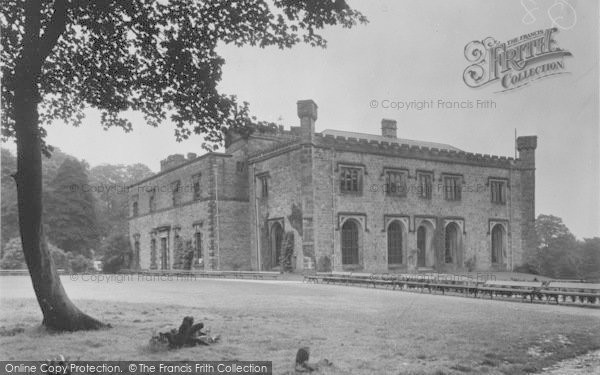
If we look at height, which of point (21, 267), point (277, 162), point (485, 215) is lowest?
point (21, 267)

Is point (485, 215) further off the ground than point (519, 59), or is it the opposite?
point (519, 59)

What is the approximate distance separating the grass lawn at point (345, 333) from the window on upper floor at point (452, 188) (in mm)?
18157

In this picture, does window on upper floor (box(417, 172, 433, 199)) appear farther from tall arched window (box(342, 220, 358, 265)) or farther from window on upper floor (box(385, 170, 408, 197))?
tall arched window (box(342, 220, 358, 265))

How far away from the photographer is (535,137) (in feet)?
115

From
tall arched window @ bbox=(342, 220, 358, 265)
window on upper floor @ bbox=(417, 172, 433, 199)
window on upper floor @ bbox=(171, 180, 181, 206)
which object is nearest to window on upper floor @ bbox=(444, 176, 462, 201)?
window on upper floor @ bbox=(417, 172, 433, 199)

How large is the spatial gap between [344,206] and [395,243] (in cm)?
443

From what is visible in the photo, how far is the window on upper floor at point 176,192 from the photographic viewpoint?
120ft

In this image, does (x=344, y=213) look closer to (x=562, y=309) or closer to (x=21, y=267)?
(x=562, y=309)

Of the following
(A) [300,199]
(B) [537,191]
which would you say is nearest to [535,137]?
(B) [537,191]

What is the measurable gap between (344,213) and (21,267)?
1933 cm

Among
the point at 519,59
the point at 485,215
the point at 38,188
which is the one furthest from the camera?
the point at 485,215

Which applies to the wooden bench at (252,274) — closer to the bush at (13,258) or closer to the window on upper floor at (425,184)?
the window on upper floor at (425,184)

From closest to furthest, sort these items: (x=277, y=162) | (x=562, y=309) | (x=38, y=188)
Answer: (x=38, y=188) → (x=562, y=309) → (x=277, y=162)

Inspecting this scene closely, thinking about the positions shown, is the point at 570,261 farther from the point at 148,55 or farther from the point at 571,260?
the point at 148,55
